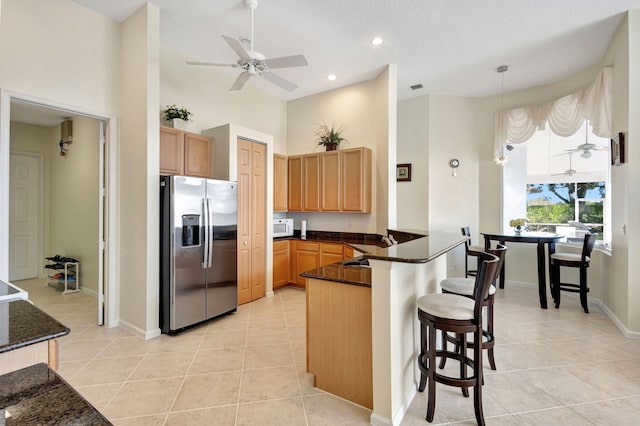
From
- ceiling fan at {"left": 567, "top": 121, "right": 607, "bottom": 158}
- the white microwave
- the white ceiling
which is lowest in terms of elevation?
Result: the white microwave

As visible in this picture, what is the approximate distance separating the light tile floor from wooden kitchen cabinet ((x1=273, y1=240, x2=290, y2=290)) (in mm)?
1277

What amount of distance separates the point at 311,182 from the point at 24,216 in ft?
17.5

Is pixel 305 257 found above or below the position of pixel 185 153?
below

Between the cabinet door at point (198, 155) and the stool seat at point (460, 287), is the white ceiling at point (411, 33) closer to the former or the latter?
the cabinet door at point (198, 155)

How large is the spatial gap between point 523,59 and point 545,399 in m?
4.25

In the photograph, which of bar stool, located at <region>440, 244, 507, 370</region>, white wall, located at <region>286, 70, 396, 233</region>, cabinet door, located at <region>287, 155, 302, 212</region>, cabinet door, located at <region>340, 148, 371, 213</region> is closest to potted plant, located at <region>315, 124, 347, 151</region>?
white wall, located at <region>286, 70, 396, 233</region>

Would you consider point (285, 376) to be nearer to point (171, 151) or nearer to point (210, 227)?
point (210, 227)

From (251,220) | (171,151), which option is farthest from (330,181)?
(171,151)

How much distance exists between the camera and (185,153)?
3.87 meters

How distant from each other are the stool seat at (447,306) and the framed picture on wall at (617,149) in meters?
3.00

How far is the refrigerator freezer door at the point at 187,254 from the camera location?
3260mm

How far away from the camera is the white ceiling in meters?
3.17

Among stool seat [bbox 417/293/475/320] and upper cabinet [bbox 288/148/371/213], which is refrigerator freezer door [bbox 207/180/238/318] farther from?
stool seat [bbox 417/293/475/320]

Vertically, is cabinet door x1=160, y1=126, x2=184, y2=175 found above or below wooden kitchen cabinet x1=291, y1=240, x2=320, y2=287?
above
